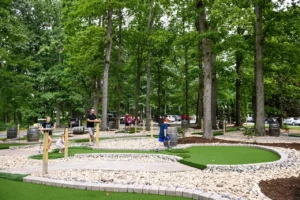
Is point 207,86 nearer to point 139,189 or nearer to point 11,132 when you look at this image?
point 139,189

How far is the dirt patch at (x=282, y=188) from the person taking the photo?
5.19 metres

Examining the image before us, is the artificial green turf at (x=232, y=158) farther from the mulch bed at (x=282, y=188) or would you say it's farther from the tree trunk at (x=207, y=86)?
the tree trunk at (x=207, y=86)

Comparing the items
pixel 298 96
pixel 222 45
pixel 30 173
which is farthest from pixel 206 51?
pixel 298 96

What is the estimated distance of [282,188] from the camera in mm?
5789

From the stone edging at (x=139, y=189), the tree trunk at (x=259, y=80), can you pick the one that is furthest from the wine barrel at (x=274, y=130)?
the stone edging at (x=139, y=189)

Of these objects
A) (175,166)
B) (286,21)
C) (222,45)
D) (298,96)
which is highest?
(286,21)

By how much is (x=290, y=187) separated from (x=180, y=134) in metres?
11.3

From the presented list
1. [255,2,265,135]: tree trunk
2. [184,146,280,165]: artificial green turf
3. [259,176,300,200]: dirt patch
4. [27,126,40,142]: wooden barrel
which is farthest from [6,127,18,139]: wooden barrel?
[259,176,300,200]: dirt patch

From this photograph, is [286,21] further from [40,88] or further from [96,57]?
[40,88]

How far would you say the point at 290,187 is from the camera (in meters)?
5.86

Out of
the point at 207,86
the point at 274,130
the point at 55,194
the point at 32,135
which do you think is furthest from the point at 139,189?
the point at 274,130

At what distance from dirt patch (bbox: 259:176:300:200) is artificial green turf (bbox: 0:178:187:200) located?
1.74 metres

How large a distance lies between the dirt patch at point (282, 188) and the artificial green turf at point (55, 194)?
1.74 meters

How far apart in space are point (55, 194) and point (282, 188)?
432 cm
